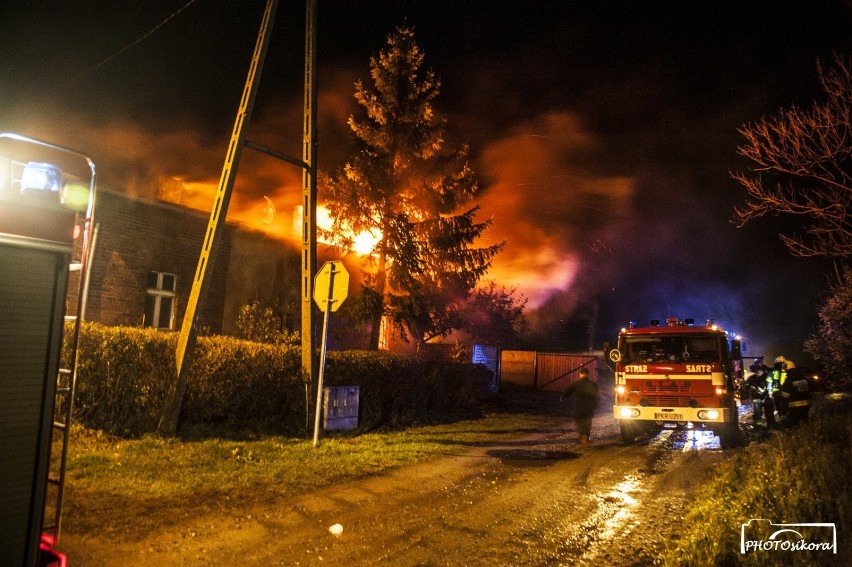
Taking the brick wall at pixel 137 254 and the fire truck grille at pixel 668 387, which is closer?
the fire truck grille at pixel 668 387

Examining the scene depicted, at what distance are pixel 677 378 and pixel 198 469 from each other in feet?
30.8

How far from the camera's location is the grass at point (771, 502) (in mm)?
4613

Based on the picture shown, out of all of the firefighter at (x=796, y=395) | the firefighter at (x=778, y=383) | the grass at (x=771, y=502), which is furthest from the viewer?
the firefighter at (x=778, y=383)

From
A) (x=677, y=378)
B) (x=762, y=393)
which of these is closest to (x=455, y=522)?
(x=677, y=378)

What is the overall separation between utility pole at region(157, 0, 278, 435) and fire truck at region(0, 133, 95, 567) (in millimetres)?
6858

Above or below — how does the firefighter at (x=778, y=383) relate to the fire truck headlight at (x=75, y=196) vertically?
below

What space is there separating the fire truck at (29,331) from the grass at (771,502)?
4.55 meters

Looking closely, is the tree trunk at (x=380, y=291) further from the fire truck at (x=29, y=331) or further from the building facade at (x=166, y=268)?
the fire truck at (x=29, y=331)

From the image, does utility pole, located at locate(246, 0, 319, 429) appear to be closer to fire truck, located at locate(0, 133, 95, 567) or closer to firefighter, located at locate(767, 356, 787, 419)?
fire truck, located at locate(0, 133, 95, 567)

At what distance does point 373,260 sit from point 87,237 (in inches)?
637

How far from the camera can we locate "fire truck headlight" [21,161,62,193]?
108 inches

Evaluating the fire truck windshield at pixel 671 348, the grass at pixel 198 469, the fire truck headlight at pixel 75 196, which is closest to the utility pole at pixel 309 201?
the grass at pixel 198 469

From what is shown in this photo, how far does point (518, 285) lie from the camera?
119 ft

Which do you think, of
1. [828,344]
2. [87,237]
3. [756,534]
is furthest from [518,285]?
[87,237]
